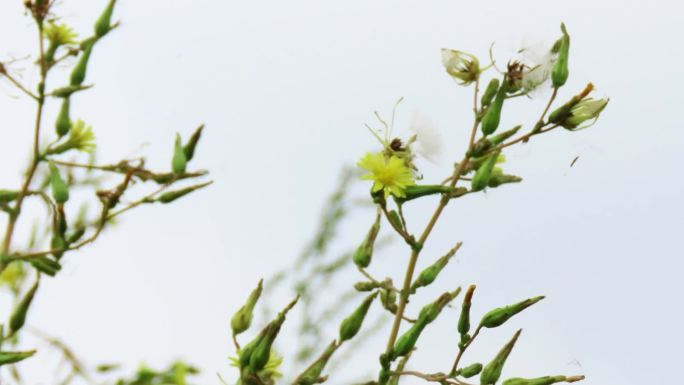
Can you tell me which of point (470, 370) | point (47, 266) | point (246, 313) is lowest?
point (470, 370)

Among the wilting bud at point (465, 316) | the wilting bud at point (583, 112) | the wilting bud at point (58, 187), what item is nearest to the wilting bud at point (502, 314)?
the wilting bud at point (465, 316)

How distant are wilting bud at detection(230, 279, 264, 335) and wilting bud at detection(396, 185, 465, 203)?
292mm

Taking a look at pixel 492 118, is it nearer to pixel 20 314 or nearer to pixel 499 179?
pixel 499 179

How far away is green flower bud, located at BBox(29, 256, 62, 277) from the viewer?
1.29 m

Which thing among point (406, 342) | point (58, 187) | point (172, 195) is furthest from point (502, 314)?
point (58, 187)

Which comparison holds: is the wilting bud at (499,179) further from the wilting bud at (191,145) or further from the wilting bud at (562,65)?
the wilting bud at (191,145)

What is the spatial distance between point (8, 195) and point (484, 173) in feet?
2.15

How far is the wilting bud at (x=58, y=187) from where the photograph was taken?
4.60ft

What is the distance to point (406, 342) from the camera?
149cm

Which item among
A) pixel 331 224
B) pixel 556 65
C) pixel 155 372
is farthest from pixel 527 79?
pixel 331 224

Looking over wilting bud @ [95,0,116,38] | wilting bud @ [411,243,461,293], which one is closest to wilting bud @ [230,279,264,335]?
wilting bud @ [411,243,461,293]

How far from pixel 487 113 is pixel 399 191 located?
0.56 ft

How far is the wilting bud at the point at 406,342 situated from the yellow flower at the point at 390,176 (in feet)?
0.78

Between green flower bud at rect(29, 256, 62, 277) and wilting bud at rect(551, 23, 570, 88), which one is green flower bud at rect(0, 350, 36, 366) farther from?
wilting bud at rect(551, 23, 570, 88)
